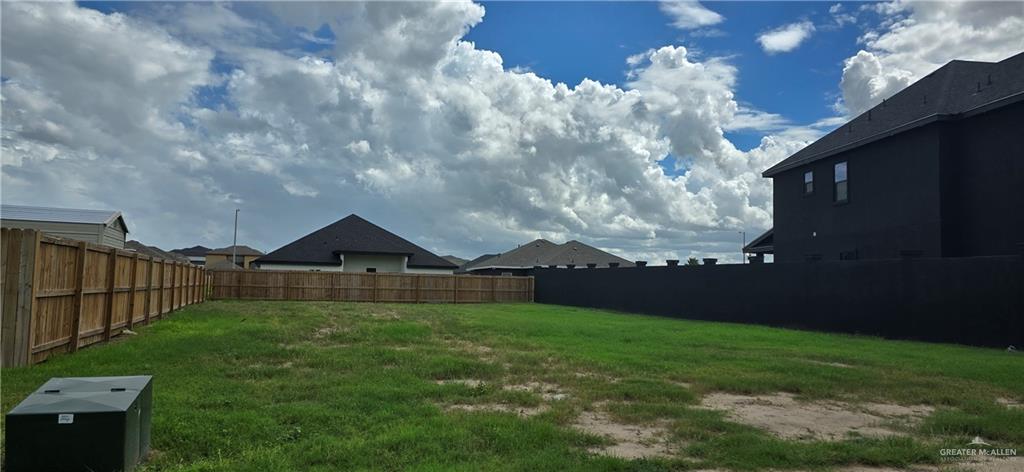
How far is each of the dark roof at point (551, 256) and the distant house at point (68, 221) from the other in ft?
94.0

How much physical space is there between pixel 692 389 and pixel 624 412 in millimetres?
1724

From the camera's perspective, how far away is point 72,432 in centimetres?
415

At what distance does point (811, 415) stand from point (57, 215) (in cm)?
2866

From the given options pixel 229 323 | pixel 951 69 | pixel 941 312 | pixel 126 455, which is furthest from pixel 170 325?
pixel 951 69

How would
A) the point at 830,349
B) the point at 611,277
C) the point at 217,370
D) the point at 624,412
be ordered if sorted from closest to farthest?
the point at 624,412 < the point at 217,370 < the point at 830,349 < the point at 611,277

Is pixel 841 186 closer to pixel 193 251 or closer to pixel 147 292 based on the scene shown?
pixel 147 292

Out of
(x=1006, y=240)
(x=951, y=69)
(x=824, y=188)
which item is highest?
(x=951, y=69)

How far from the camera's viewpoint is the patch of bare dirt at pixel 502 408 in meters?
6.57

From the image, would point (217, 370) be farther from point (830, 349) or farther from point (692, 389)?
point (830, 349)

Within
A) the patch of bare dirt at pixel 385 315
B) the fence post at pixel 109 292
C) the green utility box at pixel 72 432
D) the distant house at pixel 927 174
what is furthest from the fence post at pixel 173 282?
the distant house at pixel 927 174

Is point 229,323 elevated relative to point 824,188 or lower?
lower

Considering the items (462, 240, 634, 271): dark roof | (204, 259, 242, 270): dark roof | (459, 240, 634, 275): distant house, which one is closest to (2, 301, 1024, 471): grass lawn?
(204, 259, 242, 270): dark roof

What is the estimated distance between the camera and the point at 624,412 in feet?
21.7

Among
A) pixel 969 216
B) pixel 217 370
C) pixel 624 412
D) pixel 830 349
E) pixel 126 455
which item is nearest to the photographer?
pixel 126 455
